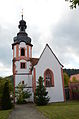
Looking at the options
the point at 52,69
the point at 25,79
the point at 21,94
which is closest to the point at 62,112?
the point at 52,69

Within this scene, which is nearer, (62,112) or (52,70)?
(62,112)

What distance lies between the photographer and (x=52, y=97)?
1038 inches

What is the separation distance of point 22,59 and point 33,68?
6021 millimetres

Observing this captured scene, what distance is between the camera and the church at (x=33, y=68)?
26.7m

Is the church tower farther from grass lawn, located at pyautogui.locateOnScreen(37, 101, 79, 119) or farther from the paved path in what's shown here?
grass lawn, located at pyautogui.locateOnScreen(37, 101, 79, 119)

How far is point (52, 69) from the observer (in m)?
27.7

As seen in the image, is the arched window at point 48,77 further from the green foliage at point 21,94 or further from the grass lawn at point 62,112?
the grass lawn at point 62,112

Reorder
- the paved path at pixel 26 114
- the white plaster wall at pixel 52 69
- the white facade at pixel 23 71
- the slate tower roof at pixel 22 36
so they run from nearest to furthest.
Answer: the paved path at pixel 26 114 → the white plaster wall at pixel 52 69 → the white facade at pixel 23 71 → the slate tower roof at pixel 22 36

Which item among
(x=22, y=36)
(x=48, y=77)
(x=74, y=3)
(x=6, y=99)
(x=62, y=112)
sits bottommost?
(x=62, y=112)

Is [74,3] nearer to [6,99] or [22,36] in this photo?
[6,99]

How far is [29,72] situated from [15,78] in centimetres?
316

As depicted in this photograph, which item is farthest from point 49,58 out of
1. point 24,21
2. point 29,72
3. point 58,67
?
point 24,21

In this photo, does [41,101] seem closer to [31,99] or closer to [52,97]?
[52,97]

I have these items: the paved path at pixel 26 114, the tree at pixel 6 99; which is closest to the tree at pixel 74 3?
the paved path at pixel 26 114
